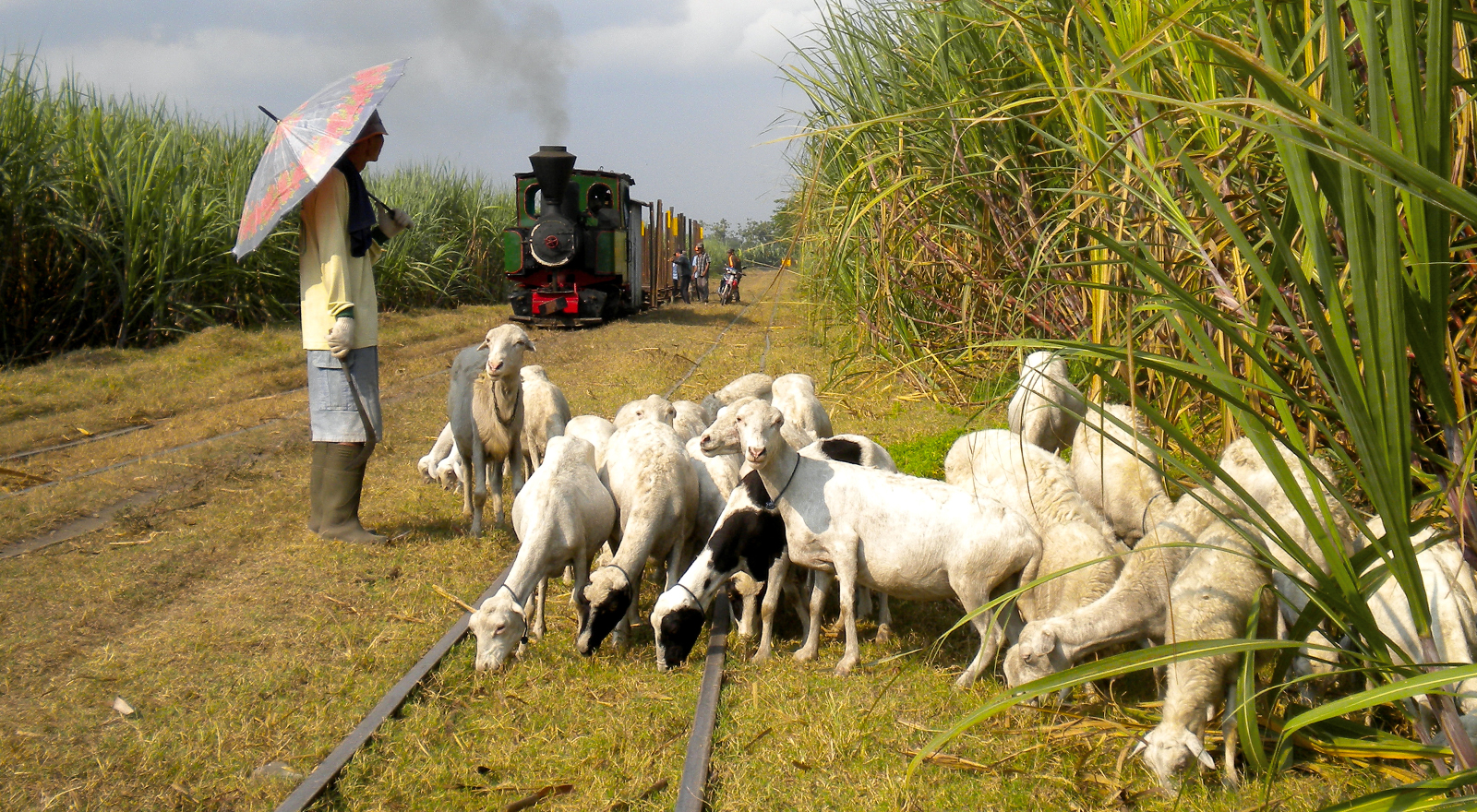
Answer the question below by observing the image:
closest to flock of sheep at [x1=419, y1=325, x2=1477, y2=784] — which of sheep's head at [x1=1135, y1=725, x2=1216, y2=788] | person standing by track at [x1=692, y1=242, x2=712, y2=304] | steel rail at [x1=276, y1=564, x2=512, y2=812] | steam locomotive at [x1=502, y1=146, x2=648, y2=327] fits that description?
sheep's head at [x1=1135, y1=725, x2=1216, y2=788]

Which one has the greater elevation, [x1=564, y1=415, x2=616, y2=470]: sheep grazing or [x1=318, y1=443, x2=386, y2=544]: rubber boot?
[x1=564, y1=415, x2=616, y2=470]: sheep grazing

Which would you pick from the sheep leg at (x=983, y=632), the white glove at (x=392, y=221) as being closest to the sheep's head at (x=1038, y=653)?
the sheep leg at (x=983, y=632)

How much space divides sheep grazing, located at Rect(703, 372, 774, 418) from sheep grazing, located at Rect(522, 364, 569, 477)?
3.40ft

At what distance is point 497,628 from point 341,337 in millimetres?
2309

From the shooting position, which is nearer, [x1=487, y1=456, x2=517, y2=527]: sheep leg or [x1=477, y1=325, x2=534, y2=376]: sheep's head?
[x1=477, y1=325, x2=534, y2=376]: sheep's head

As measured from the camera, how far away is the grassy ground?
11.5 ft

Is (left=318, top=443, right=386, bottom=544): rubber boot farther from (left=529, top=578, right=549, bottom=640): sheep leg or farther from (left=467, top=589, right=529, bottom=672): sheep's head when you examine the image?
(left=467, top=589, right=529, bottom=672): sheep's head

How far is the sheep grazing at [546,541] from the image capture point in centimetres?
446

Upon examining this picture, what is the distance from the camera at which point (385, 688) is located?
4.37m

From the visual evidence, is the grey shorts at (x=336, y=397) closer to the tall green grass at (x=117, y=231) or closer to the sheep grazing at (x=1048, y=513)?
Result: the sheep grazing at (x=1048, y=513)

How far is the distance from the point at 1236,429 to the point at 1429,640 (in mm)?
2985

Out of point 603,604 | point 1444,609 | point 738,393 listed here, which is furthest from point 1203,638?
point 738,393

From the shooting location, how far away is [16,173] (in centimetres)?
1286

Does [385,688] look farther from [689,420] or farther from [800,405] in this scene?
[800,405]
